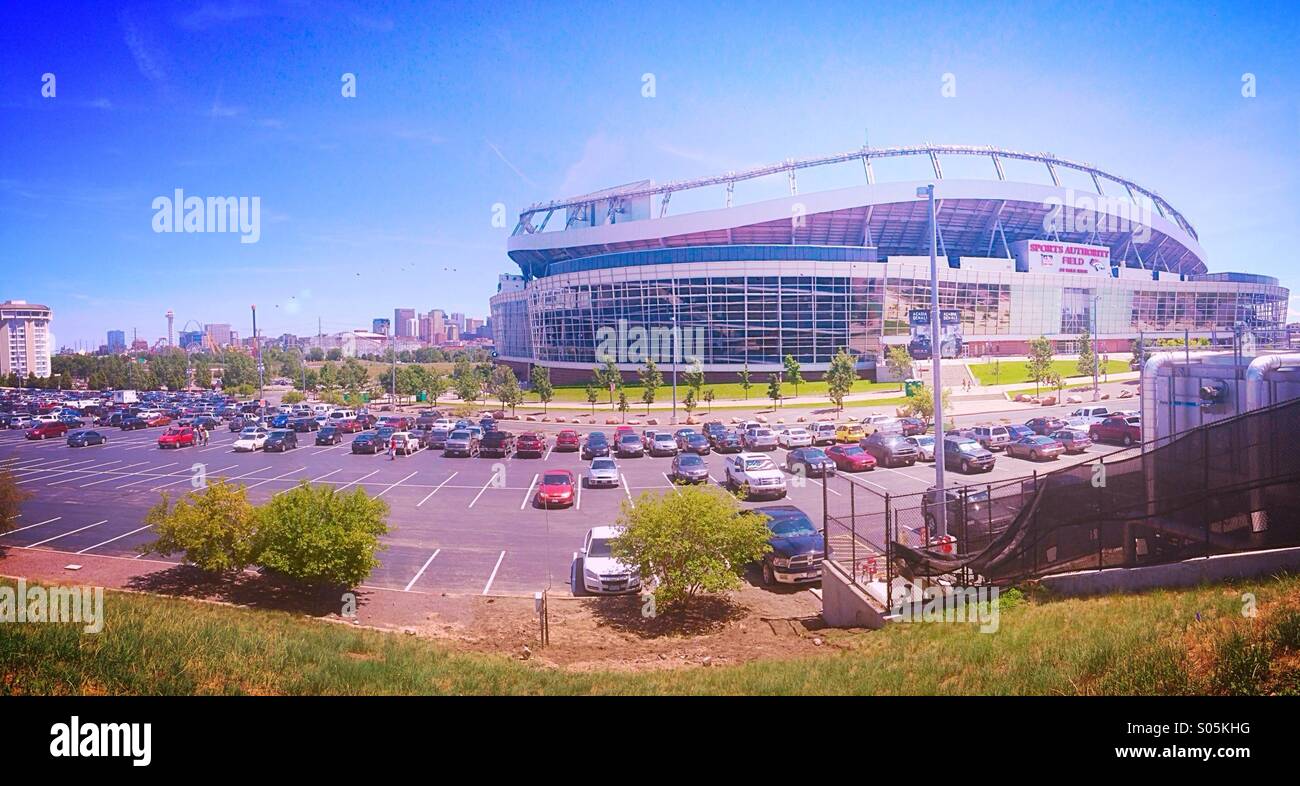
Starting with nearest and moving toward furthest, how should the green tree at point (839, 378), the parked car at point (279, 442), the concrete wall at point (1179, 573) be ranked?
1. the concrete wall at point (1179, 573)
2. the parked car at point (279, 442)
3. the green tree at point (839, 378)

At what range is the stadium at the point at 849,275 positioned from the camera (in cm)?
6550

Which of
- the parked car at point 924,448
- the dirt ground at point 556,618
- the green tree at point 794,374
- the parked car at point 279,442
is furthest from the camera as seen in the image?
the green tree at point 794,374

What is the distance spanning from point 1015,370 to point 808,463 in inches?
1726

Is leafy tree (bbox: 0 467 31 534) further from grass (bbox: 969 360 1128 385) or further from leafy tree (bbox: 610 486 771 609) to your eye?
grass (bbox: 969 360 1128 385)

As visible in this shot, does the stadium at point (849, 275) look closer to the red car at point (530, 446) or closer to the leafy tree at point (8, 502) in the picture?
the red car at point (530, 446)

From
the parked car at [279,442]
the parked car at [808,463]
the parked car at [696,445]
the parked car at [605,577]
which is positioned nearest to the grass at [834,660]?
the parked car at [605,577]

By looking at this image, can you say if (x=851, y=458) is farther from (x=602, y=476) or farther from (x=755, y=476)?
(x=602, y=476)

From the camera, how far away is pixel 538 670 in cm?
827

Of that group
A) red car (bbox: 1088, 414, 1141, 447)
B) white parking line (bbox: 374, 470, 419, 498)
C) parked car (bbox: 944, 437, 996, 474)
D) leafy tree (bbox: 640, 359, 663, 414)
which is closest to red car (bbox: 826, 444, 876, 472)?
parked car (bbox: 944, 437, 996, 474)

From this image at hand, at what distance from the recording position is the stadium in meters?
65.5

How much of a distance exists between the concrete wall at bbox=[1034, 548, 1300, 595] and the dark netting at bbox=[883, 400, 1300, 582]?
0.99 feet

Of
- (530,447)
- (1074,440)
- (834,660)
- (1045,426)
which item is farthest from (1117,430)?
(530,447)

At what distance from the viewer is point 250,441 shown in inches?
1291

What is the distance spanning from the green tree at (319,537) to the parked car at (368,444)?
20783 millimetres
